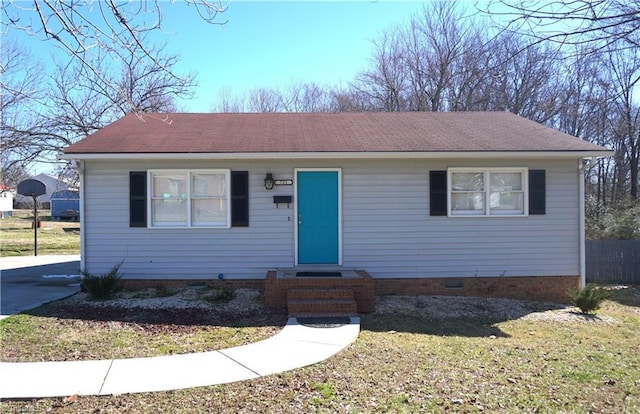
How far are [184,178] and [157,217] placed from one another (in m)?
0.96

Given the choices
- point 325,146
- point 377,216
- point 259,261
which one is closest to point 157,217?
point 259,261

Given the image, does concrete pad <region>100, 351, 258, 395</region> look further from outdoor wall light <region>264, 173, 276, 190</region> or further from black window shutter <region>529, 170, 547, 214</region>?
black window shutter <region>529, 170, 547, 214</region>

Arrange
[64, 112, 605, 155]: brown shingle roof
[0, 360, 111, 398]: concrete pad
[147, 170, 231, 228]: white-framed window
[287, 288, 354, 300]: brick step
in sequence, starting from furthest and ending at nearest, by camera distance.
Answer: [147, 170, 231, 228]: white-framed window
[64, 112, 605, 155]: brown shingle roof
[287, 288, 354, 300]: brick step
[0, 360, 111, 398]: concrete pad

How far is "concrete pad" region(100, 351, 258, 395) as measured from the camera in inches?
158

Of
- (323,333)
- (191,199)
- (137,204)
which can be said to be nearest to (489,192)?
(323,333)

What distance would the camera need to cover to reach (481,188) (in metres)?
8.93

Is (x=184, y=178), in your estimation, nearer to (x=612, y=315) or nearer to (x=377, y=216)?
(x=377, y=216)

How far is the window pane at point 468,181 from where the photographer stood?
8922 millimetres

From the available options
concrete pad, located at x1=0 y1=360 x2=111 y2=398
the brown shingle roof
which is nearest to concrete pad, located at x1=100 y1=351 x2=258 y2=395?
concrete pad, located at x1=0 y1=360 x2=111 y2=398

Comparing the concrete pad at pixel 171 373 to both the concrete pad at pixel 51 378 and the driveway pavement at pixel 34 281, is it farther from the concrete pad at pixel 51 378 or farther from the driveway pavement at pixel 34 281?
the driveway pavement at pixel 34 281

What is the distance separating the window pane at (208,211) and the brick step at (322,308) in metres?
2.67

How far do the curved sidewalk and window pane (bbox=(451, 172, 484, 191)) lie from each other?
15.6 ft

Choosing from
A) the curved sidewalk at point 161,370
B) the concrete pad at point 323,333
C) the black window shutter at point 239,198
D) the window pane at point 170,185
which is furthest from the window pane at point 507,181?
the window pane at point 170,185

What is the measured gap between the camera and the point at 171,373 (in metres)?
4.36
